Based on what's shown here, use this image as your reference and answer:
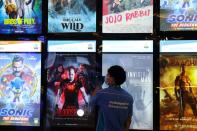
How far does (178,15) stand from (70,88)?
2.28m

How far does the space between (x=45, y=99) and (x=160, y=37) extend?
7.61 feet

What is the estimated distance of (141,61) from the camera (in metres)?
7.92

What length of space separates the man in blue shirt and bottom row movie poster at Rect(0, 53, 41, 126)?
3100 mm

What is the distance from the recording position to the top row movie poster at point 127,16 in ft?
26.0

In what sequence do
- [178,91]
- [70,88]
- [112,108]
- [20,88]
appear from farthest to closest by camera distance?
1. [20,88]
2. [70,88]
3. [178,91]
4. [112,108]

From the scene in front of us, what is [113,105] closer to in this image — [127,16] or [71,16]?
[127,16]

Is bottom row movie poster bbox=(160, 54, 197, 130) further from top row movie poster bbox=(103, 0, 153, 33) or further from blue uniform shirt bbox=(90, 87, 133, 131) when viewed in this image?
blue uniform shirt bbox=(90, 87, 133, 131)

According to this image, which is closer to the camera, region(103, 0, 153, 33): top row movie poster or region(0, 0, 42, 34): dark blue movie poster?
region(103, 0, 153, 33): top row movie poster

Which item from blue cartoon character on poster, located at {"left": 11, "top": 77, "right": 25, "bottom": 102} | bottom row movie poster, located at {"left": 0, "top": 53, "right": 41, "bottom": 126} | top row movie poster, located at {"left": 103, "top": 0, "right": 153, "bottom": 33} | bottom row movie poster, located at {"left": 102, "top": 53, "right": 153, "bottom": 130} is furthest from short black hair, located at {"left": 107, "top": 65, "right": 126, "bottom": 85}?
blue cartoon character on poster, located at {"left": 11, "top": 77, "right": 25, "bottom": 102}

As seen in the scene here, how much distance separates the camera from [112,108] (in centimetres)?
534

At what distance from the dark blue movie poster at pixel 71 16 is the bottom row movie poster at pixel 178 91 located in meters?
1.48

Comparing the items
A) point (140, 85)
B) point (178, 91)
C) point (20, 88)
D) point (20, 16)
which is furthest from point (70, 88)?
point (178, 91)

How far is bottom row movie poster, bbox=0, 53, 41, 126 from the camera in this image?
8297 mm

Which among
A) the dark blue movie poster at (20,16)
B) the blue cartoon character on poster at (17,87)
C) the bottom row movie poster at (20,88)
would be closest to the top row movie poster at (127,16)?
the dark blue movie poster at (20,16)
